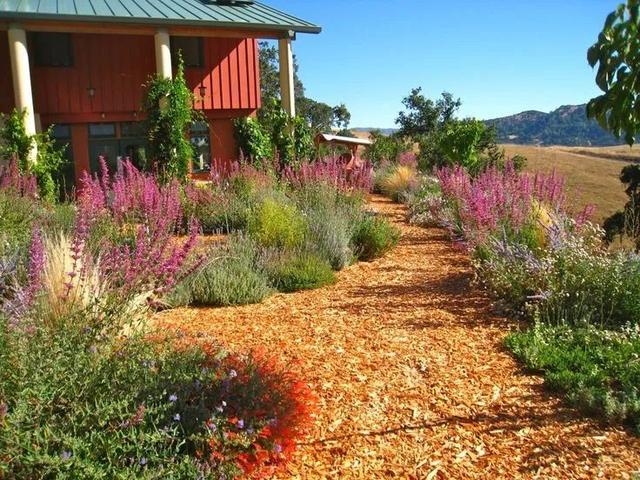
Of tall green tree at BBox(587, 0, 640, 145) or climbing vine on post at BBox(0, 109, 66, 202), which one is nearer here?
tall green tree at BBox(587, 0, 640, 145)

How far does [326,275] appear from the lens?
708cm

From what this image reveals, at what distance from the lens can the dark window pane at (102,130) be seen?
16969 millimetres

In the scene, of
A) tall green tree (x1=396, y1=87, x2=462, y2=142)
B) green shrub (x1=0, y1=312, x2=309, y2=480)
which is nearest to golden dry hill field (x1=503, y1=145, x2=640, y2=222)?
tall green tree (x1=396, y1=87, x2=462, y2=142)

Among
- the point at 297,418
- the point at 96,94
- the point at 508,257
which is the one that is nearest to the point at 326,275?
the point at 508,257

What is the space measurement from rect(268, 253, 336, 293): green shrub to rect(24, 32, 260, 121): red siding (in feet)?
36.0

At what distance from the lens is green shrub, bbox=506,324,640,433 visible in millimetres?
3732

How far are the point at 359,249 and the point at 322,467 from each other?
5.53m

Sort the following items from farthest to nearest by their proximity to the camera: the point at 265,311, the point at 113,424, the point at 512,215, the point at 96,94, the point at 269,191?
the point at 96,94, the point at 269,191, the point at 512,215, the point at 265,311, the point at 113,424

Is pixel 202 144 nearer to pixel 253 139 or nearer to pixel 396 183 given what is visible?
pixel 253 139

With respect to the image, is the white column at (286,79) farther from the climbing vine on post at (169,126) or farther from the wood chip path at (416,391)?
the wood chip path at (416,391)

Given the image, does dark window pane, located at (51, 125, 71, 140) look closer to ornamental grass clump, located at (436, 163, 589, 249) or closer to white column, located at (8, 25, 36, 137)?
white column, located at (8, 25, 36, 137)

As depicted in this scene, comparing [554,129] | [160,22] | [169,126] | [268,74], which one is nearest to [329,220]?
[169,126]

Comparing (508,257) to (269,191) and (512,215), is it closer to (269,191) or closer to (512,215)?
(512,215)

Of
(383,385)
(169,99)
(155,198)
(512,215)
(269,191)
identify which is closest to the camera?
(383,385)
